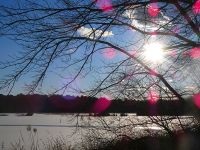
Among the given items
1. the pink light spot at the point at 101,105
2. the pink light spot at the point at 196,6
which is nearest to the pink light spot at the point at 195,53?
the pink light spot at the point at 196,6

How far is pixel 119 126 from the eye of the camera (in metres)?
11.8

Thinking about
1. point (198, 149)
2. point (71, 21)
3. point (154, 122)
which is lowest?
point (198, 149)

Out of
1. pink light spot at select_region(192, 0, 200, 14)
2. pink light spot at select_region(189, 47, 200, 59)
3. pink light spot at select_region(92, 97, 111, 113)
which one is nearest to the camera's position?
pink light spot at select_region(192, 0, 200, 14)

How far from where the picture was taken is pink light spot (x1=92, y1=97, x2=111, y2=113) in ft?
37.5

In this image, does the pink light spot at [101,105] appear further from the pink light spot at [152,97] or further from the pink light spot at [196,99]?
the pink light spot at [196,99]

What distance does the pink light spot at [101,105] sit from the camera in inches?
450

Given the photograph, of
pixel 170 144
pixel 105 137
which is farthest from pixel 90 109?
pixel 170 144

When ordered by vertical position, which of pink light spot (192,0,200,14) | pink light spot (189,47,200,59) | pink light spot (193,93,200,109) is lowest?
Result: pink light spot (193,93,200,109)

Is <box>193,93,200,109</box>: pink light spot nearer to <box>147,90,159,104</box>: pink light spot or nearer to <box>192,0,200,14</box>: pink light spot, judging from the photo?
<box>147,90,159,104</box>: pink light spot

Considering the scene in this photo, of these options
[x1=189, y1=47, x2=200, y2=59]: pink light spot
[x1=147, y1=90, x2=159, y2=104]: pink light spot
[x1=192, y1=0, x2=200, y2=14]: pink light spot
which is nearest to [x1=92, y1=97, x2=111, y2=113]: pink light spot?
[x1=147, y1=90, x2=159, y2=104]: pink light spot

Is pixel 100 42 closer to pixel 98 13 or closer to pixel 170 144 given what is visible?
pixel 98 13

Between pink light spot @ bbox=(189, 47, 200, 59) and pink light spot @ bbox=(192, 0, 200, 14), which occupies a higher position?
pink light spot @ bbox=(192, 0, 200, 14)

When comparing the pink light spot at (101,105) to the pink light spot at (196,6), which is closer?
the pink light spot at (196,6)

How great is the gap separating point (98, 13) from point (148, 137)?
428cm
